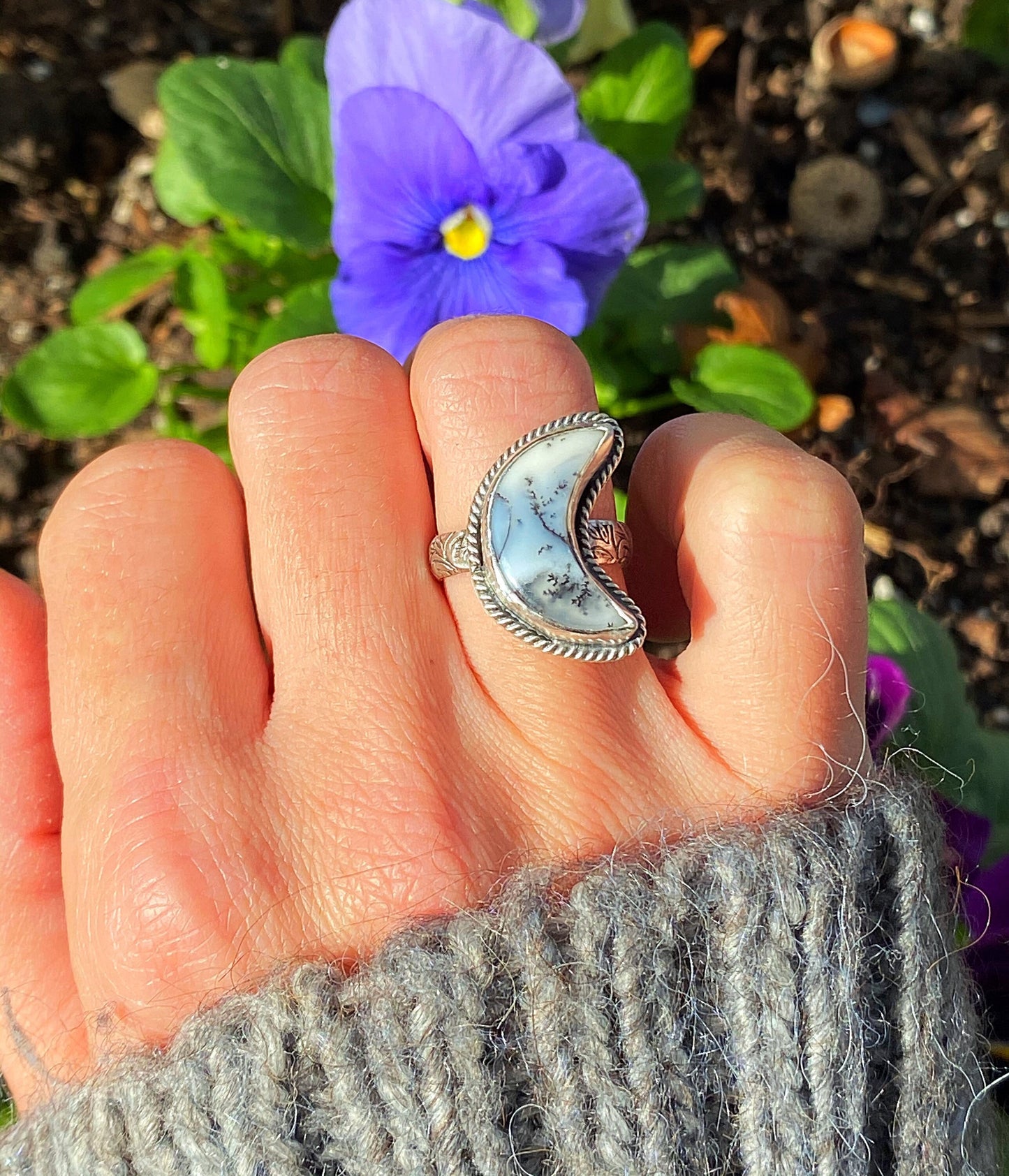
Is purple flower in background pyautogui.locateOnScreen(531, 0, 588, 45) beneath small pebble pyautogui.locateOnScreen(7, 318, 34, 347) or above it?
above

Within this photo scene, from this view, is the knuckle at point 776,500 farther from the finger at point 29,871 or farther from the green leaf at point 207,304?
the green leaf at point 207,304

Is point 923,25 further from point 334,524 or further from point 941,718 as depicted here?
point 334,524

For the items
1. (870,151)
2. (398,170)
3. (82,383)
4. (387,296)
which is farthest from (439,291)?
(870,151)

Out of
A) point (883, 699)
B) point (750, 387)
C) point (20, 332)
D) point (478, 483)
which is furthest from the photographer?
point (20, 332)

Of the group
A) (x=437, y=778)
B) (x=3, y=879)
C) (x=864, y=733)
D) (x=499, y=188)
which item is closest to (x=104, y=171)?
(x=499, y=188)

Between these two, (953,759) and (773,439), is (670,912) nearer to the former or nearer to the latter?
(773,439)

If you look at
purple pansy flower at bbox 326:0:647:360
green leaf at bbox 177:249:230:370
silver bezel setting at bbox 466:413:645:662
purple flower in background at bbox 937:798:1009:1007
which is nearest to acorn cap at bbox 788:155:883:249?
purple pansy flower at bbox 326:0:647:360

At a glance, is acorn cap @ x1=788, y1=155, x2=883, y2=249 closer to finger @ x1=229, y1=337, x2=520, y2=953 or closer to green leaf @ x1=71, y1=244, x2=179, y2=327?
green leaf @ x1=71, y1=244, x2=179, y2=327
